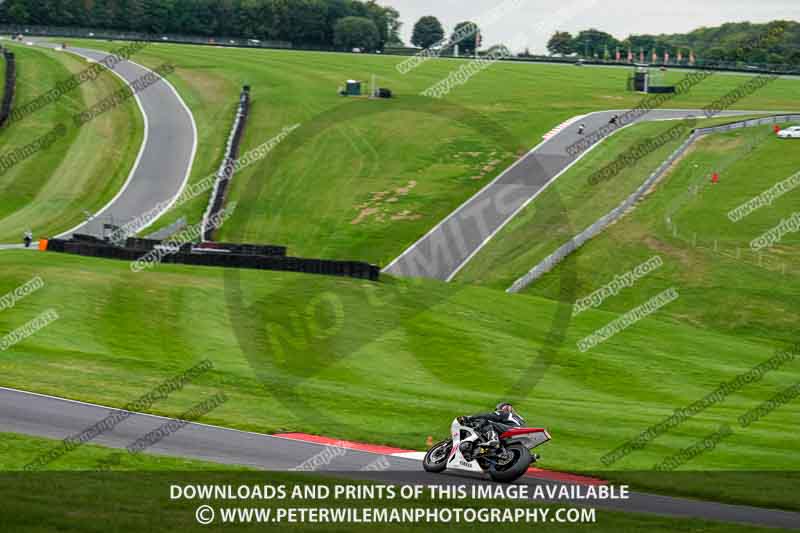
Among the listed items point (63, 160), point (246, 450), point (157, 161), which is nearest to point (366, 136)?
point (157, 161)

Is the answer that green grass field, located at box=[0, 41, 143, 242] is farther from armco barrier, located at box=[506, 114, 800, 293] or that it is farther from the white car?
the white car

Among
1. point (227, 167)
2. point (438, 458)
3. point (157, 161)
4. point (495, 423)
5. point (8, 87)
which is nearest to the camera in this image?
point (495, 423)

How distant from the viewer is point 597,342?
38.8 meters

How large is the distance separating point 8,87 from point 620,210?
51.1 m

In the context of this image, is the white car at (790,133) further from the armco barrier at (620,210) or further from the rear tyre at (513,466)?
the rear tyre at (513,466)

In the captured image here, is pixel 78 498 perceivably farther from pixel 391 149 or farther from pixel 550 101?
pixel 550 101

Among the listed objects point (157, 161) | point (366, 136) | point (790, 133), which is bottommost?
point (157, 161)

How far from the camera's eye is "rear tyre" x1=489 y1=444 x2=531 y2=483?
2016 centimetres

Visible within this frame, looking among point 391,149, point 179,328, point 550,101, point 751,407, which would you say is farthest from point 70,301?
point 550,101

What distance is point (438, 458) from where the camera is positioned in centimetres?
2133

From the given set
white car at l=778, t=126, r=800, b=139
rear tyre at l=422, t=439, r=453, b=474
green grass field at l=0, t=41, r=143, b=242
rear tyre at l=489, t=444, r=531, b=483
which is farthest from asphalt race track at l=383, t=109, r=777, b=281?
rear tyre at l=489, t=444, r=531, b=483

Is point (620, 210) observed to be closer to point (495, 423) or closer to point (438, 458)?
point (438, 458)

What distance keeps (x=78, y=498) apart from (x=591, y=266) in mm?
39270

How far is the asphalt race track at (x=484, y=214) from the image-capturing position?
55.0m
